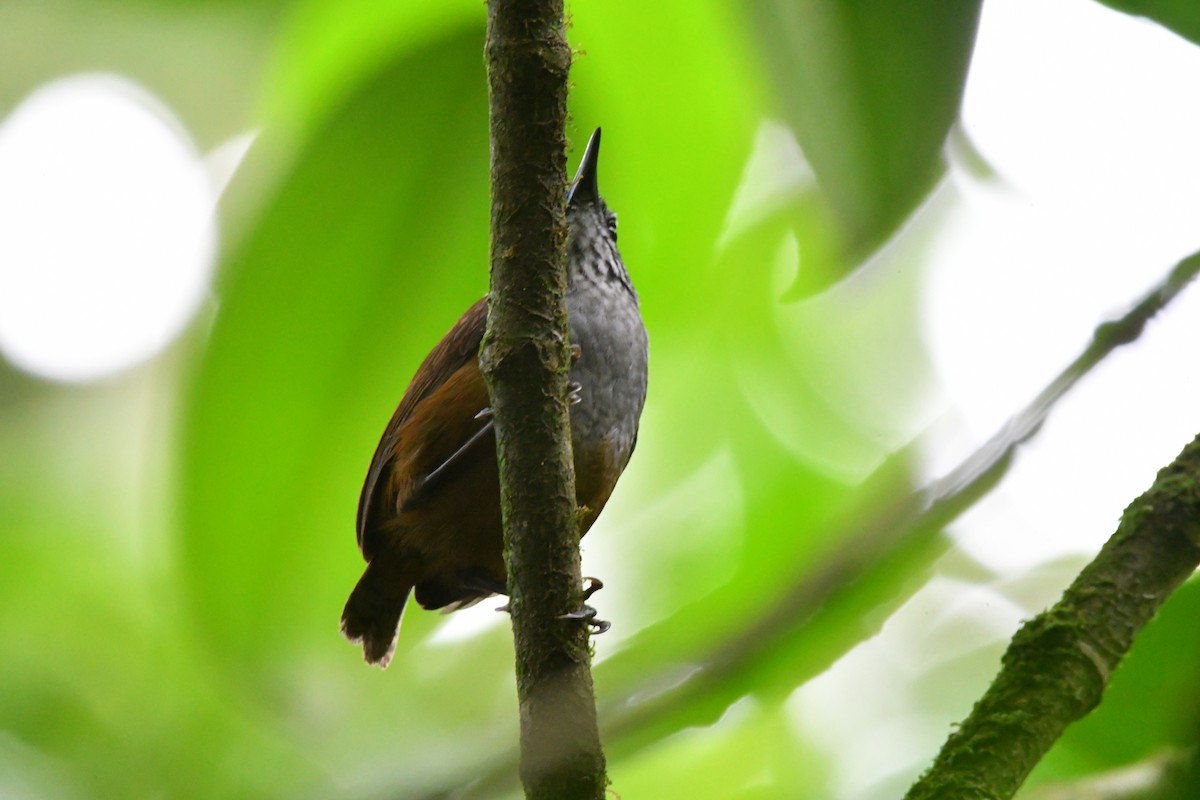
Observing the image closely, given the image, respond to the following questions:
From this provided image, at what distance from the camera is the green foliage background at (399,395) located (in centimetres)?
129

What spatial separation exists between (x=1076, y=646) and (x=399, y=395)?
3.46 ft

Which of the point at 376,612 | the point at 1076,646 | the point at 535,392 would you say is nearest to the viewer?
the point at 1076,646

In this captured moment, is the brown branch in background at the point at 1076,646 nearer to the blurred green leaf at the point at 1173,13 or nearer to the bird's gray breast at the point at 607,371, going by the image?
the blurred green leaf at the point at 1173,13

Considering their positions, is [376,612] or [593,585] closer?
[593,585]

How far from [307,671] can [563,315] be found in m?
0.66

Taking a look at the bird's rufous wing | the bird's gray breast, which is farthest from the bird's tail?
the bird's gray breast

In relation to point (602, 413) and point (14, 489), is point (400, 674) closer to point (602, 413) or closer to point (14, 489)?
point (14, 489)

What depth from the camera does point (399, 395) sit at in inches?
73.9

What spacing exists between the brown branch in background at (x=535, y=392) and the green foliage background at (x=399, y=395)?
0.08 m

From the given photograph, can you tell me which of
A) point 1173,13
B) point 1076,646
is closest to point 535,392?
point 1076,646

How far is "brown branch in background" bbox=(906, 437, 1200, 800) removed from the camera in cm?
142

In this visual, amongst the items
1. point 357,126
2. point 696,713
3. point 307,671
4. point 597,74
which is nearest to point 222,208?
point 357,126

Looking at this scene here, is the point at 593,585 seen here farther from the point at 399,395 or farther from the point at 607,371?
the point at 607,371

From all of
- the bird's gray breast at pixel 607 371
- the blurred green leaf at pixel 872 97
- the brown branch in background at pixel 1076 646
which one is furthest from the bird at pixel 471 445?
the blurred green leaf at pixel 872 97
